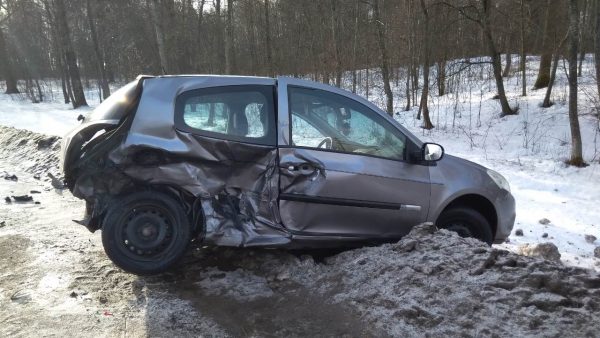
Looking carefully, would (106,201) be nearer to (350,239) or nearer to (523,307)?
(350,239)

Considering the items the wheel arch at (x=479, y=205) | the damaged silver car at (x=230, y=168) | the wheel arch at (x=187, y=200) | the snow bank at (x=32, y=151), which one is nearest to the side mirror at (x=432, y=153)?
the damaged silver car at (x=230, y=168)

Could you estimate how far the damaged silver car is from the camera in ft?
13.7

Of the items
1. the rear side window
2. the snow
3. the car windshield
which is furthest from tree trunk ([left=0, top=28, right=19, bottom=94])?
the rear side window

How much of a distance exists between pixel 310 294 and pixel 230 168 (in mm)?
1320

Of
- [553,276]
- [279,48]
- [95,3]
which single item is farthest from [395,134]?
[95,3]

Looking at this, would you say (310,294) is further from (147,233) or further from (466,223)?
(466,223)

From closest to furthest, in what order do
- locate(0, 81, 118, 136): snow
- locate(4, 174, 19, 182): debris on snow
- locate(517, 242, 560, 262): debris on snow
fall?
locate(517, 242, 560, 262): debris on snow → locate(4, 174, 19, 182): debris on snow → locate(0, 81, 118, 136): snow

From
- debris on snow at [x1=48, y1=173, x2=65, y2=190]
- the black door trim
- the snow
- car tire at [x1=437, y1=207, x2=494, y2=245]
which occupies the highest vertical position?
the snow

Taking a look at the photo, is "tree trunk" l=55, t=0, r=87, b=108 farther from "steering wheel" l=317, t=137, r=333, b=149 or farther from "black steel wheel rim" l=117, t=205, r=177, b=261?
"steering wheel" l=317, t=137, r=333, b=149

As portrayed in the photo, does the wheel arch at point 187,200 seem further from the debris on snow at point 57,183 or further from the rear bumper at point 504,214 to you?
the debris on snow at point 57,183

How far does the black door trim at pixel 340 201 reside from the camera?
4.29 m

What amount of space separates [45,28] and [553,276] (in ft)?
127

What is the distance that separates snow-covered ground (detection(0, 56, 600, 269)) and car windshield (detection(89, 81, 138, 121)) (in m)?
4.91

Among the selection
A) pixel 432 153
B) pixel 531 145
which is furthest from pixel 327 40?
pixel 432 153
